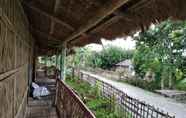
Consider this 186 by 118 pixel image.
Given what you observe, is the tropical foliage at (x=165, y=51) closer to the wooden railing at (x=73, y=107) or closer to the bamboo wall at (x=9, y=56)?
the wooden railing at (x=73, y=107)

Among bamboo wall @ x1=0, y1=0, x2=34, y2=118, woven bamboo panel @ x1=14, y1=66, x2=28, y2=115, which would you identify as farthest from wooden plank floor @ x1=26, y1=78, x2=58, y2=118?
bamboo wall @ x1=0, y1=0, x2=34, y2=118

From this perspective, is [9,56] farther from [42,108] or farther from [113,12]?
[42,108]

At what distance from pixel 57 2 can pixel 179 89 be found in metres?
16.1

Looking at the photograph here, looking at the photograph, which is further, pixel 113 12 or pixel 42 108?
pixel 42 108

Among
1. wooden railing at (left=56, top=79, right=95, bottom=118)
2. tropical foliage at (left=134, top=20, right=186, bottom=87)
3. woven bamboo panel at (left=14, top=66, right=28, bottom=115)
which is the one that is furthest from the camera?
tropical foliage at (left=134, top=20, right=186, bottom=87)

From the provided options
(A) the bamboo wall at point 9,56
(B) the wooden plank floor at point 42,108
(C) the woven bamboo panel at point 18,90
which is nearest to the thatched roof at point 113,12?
(A) the bamboo wall at point 9,56

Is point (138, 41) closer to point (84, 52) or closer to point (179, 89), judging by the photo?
point (179, 89)

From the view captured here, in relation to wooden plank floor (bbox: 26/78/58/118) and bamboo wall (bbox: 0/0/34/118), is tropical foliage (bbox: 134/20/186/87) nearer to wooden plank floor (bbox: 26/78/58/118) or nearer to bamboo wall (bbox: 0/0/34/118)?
wooden plank floor (bbox: 26/78/58/118)

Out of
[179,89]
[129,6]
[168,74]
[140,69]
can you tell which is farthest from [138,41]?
[129,6]

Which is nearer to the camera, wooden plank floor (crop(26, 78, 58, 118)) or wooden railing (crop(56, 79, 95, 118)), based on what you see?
wooden railing (crop(56, 79, 95, 118))

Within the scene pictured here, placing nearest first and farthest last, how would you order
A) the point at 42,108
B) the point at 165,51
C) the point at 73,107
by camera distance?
the point at 73,107
the point at 42,108
the point at 165,51

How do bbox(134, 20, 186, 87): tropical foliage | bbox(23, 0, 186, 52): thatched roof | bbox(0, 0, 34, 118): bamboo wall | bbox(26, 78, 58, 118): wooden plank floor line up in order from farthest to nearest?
bbox(134, 20, 186, 87): tropical foliage
bbox(26, 78, 58, 118): wooden plank floor
bbox(23, 0, 186, 52): thatched roof
bbox(0, 0, 34, 118): bamboo wall

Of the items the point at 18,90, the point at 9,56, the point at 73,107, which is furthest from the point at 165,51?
the point at 9,56

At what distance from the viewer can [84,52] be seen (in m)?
37.9
